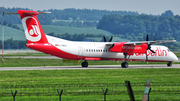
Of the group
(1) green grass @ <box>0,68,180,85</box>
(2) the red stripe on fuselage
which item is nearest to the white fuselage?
(2) the red stripe on fuselage

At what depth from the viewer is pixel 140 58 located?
4953 cm

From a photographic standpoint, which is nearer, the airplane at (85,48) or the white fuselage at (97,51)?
the airplane at (85,48)

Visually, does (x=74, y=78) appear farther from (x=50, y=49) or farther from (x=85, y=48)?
(x=85, y=48)

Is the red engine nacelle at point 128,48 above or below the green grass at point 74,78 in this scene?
above

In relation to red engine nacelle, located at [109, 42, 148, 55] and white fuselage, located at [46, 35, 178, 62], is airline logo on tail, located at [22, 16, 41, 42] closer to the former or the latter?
white fuselage, located at [46, 35, 178, 62]

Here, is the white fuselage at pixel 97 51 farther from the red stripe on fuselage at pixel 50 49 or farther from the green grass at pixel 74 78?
the green grass at pixel 74 78

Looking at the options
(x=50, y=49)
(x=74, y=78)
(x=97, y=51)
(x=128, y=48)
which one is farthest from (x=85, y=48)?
(x=74, y=78)

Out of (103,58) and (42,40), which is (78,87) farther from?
(103,58)

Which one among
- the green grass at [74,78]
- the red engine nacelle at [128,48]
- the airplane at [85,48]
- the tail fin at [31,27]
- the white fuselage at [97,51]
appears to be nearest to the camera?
the green grass at [74,78]

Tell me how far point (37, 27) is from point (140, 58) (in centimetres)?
1681

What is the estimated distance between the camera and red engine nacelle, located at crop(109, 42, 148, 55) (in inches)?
1850

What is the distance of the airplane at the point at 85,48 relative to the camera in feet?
139

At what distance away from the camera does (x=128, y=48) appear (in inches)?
1871

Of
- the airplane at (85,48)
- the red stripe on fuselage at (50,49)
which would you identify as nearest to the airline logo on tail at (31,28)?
the airplane at (85,48)
